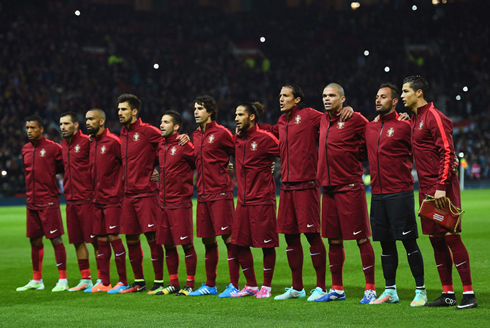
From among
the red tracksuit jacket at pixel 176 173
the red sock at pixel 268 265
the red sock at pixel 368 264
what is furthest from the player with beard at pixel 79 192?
the red sock at pixel 368 264

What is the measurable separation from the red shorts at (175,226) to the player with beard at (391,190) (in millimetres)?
2541

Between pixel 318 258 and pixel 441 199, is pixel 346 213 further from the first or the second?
pixel 441 199

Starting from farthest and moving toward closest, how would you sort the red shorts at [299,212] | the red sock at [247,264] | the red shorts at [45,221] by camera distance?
the red shorts at [45,221]
the red sock at [247,264]
the red shorts at [299,212]

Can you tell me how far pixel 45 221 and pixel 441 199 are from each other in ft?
19.2

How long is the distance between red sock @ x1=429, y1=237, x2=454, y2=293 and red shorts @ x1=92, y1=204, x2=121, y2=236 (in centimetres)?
433

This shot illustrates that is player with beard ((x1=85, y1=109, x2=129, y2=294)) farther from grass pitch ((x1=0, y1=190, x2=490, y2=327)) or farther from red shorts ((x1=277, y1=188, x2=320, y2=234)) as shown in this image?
red shorts ((x1=277, y1=188, x2=320, y2=234))

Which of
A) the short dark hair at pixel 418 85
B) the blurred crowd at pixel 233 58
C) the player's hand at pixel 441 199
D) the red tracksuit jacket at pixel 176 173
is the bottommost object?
the player's hand at pixel 441 199

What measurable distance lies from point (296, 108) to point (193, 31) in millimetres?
34477

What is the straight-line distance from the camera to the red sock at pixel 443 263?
24.0 feet

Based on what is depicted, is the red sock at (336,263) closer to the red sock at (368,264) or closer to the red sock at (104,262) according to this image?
the red sock at (368,264)

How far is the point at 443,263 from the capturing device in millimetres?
7355

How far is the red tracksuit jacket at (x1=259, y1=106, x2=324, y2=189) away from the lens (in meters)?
8.12

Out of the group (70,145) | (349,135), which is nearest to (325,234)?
(349,135)

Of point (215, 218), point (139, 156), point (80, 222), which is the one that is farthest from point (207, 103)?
point (80, 222)
